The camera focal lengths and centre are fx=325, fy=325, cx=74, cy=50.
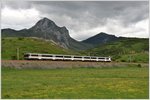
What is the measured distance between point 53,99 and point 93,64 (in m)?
76.8

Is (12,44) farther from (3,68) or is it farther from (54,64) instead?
(3,68)

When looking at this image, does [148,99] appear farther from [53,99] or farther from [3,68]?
[3,68]

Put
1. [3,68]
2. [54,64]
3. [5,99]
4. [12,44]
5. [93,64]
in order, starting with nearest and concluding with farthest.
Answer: [5,99] → [3,68] → [54,64] → [93,64] → [12,44]

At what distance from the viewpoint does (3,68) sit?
72.6 m

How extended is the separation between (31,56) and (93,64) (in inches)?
787

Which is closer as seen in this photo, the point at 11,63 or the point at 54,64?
the point at 11,63

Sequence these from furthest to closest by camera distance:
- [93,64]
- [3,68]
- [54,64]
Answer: [93,64] → [54,64] → [3,68]

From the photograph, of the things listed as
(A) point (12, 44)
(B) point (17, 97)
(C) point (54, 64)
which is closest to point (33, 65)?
(C) point (54, 64)

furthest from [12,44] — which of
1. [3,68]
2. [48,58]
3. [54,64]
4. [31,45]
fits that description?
[3,68]

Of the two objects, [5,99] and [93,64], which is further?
[93,64]

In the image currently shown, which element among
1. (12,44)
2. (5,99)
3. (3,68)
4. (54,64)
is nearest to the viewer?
(5,99)

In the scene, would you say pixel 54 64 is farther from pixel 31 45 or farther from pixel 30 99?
pixel 31 45

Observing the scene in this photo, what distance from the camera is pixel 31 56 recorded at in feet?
341

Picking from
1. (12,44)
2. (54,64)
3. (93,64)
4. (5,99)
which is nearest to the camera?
(5,99)
